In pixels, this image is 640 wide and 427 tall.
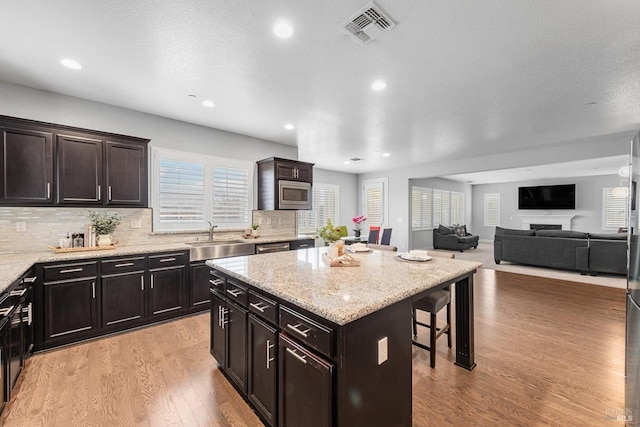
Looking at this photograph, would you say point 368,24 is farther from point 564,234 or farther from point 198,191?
point 564,234

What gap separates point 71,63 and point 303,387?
3.50 m

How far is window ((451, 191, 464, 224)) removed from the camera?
11.2 m

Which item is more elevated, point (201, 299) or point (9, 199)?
point (9, 199)

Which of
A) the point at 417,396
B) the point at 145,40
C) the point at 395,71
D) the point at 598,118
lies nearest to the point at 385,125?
the point at 395,71

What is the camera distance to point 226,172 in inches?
183

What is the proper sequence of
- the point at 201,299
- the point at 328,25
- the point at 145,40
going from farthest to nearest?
the point at 201,299, the point at 145,40, the point at 328,25

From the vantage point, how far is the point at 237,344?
2.05 metres

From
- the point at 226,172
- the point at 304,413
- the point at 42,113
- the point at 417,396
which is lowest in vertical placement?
the point at 417,396

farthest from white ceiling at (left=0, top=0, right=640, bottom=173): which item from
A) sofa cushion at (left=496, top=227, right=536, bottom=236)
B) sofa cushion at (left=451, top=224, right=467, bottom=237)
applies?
sofa cushion at (left=451, top=224, right=467, bottom=237)

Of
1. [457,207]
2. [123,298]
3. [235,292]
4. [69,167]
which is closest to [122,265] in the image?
[123,298]

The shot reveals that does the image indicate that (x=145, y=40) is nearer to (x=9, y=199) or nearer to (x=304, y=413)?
(x=9, y=199)

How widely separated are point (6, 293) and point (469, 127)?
5.64 m

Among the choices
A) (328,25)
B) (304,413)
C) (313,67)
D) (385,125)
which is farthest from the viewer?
(385,125)

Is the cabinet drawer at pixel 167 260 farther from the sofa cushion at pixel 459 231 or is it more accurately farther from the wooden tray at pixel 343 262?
the sofa cushion at pixel 459 231
